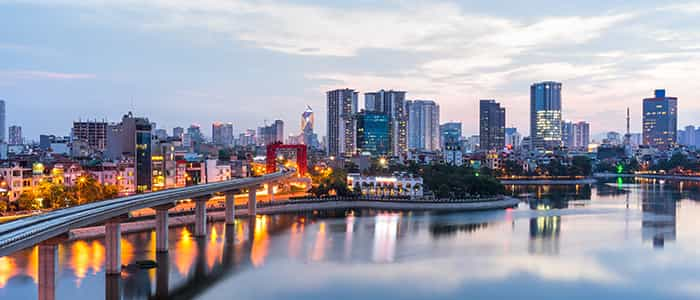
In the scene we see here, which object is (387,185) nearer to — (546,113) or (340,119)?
(340,119)

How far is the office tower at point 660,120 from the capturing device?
330ft

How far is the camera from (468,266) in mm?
12734

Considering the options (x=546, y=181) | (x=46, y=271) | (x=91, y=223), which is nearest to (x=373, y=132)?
(x=546, y=181)

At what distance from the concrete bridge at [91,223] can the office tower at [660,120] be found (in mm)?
99140

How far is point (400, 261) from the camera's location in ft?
42.7

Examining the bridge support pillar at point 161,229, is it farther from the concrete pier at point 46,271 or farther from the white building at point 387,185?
the white building at point 387,185

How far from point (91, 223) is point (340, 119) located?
2559 inches

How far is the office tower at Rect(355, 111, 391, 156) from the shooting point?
6531cm

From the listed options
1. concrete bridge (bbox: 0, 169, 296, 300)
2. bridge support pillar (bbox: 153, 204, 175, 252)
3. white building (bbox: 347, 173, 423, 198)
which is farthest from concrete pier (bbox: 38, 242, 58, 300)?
white building (bbox: 347, 173, 423, 198)

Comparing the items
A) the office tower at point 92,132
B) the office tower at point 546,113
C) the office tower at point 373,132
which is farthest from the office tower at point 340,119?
the office tower at point 546,113

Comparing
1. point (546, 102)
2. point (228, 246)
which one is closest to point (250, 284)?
point (228, 246)

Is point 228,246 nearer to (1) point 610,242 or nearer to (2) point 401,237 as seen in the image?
(2) point 401,237

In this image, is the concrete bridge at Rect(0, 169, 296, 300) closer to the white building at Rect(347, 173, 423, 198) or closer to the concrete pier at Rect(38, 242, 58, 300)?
the concrete pier at Rect(38, 242, 58, 300)

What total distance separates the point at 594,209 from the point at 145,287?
17.9 metres
